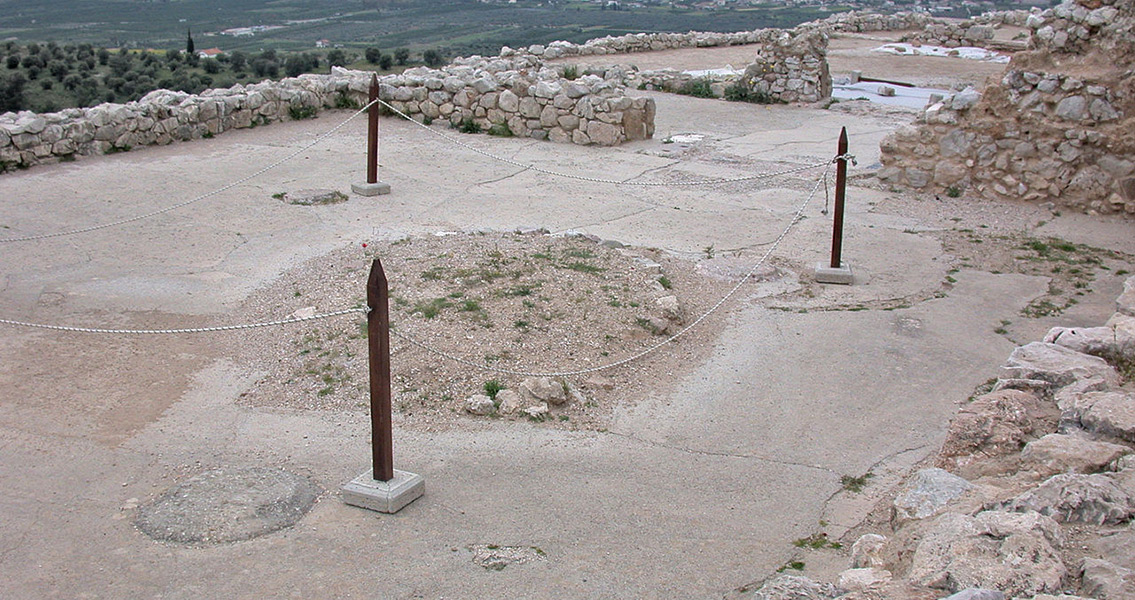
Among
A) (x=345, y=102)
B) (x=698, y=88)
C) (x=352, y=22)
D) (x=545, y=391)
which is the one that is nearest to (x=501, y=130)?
(x=345, y=102)

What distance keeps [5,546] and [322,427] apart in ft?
6.13

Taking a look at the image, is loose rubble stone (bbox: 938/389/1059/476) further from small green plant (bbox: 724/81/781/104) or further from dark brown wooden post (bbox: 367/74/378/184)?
small green plant (bbox: 724/81/781/104)

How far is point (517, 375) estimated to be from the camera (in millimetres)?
6762

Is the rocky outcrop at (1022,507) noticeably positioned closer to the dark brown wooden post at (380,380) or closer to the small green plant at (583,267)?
the dark brown wooden post at (380,380)

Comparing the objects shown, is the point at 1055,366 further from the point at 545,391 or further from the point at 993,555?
the point at 545,391

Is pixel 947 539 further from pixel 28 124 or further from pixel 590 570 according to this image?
pixel 28 124

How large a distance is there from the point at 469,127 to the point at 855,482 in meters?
11.0

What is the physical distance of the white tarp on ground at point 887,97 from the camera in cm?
1856

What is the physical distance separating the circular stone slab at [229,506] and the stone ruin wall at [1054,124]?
939 centimetres

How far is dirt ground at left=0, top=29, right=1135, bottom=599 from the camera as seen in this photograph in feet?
15.7

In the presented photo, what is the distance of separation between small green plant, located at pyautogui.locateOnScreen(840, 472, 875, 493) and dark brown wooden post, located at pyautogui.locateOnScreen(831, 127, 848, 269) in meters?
3.48

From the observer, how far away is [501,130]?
1538cm

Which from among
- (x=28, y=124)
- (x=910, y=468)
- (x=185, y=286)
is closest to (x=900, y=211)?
(x=910, y=468)

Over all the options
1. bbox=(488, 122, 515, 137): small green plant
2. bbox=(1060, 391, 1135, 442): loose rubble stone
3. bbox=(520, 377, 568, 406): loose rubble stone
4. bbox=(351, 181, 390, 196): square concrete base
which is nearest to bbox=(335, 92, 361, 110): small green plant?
bbox=(488, 122, 515, 137): small green plant
